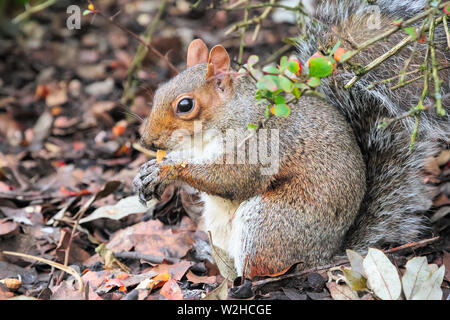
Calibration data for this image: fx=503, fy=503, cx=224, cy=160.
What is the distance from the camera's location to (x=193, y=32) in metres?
4.84

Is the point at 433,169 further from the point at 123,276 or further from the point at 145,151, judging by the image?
the point at 123,276

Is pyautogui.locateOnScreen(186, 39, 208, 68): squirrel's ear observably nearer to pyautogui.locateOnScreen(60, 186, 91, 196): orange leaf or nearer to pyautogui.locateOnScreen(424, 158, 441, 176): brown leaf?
pyautogui.locateOnScreen(60, 186, 91, 196): orange leaf

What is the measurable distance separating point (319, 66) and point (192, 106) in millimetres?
704

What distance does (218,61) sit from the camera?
2.22 meters

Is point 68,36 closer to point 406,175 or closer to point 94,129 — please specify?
point 94,129

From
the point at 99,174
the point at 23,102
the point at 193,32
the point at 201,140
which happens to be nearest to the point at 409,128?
the point at 201,140

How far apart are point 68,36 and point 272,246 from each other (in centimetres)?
397

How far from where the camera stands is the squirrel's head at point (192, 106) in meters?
2.23

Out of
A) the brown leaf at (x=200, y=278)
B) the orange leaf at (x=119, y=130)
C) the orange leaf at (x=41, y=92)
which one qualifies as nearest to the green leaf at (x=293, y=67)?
the brown leaf at (x=200, y=278)

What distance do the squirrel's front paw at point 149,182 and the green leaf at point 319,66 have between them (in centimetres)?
92

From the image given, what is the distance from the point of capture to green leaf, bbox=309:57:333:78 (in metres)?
1.72

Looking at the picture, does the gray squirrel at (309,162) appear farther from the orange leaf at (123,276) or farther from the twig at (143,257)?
the orange leaf at (123,276)

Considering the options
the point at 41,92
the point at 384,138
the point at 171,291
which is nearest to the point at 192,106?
the point at 171,291

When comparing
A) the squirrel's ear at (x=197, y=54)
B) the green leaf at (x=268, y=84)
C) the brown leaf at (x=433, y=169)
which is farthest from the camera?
the brown leaf at (x=433, y=169)
